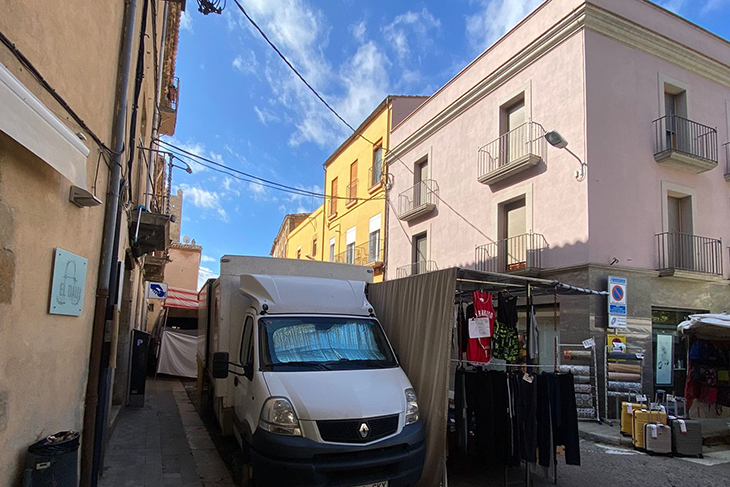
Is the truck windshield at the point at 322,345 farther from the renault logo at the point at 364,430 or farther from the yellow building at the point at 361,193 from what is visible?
the yellow building at the point at 361,193

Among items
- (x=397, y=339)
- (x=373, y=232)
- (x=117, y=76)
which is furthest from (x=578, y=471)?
(x=373, y=232)

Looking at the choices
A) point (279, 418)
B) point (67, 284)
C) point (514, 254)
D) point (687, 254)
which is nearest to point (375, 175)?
point (514, 254)

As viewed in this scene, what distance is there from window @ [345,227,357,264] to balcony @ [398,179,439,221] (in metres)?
4.74

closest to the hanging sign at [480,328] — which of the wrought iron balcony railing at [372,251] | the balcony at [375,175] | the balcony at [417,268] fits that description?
the balcony at [417,268]

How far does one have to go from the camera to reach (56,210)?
404 centimetres

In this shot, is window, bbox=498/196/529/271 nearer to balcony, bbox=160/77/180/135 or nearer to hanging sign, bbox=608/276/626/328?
hanging sign, bbox=608/276/626/328

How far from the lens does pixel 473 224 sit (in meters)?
15.3

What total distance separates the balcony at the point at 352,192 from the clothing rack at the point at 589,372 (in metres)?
14.0

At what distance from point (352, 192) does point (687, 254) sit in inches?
583

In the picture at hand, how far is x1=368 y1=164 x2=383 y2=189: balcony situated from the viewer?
21.5 m

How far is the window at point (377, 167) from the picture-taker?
851 inches

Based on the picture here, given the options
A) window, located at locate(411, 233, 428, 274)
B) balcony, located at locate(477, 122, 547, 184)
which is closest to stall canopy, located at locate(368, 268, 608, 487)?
balcony, located at locate(477, 122, 547, 184)

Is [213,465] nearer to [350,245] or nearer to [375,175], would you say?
[375,175]

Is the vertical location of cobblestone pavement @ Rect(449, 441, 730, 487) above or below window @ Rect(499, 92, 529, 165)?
below
